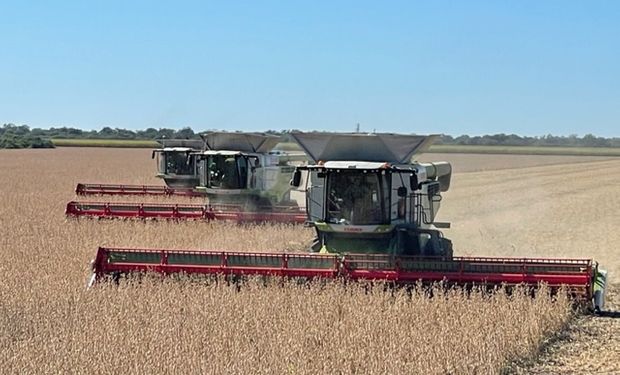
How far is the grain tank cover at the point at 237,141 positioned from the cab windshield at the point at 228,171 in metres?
0.54

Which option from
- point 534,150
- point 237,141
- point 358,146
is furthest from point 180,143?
point 534,150

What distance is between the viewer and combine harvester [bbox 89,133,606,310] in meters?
9.16

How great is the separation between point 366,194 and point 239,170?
8.09 m

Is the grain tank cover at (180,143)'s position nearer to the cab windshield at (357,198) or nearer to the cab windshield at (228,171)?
the cab windshield at (228,171)

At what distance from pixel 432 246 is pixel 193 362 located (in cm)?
523

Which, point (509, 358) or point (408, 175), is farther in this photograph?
point (408, 175)

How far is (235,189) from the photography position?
18328 millimetres

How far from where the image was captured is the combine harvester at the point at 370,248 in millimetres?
9164

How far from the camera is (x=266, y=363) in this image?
6.11 metres

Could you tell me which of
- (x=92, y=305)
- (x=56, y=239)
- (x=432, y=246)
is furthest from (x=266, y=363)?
(x=56, y=239)

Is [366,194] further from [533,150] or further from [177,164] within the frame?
[533,150]

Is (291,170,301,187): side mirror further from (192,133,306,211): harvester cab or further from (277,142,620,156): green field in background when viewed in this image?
(277,142,620,156): green field in background

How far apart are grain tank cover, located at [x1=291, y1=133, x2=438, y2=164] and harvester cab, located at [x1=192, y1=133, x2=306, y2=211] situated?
24.1 ft

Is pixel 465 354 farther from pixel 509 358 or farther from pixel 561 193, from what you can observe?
pixel 561 193
